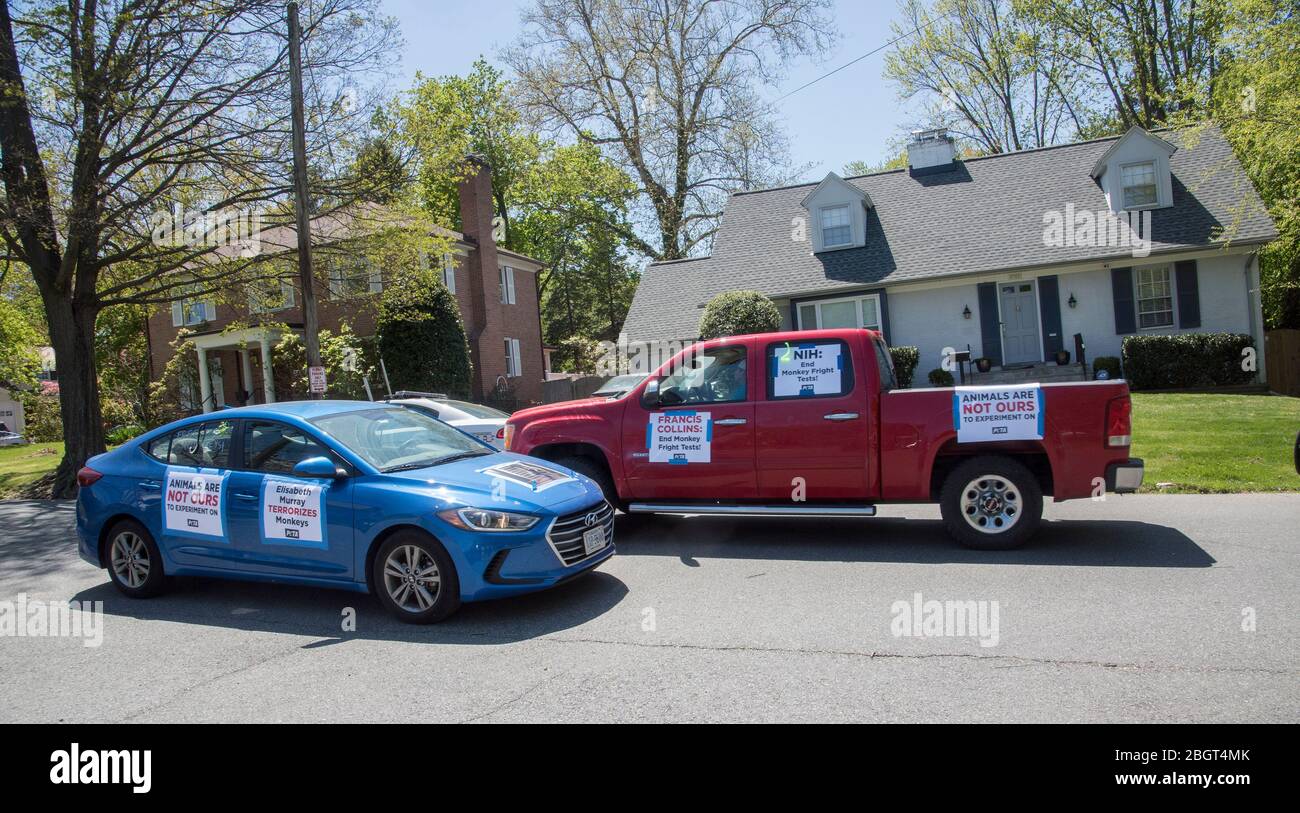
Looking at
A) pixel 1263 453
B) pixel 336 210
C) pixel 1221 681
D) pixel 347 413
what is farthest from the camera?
pixel 336 210

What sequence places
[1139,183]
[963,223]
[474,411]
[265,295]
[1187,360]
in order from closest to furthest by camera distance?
[474,411] → [265,295] → [1187,360] → [1139,183] → [963,223]

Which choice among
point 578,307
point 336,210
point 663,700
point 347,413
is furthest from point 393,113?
point 578,307

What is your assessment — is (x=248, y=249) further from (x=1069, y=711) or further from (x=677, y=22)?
(x=677, y=22)

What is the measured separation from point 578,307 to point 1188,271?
3715 centimetres

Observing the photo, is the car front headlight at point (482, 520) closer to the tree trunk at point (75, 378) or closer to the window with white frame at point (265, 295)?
the window with white frame at point (265, 295)

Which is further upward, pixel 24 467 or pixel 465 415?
pixel 465 415

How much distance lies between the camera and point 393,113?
1736 cm

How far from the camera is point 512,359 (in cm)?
3216

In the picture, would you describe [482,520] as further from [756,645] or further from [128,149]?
[128,149]

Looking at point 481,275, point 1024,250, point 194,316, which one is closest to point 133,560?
point 1024,250

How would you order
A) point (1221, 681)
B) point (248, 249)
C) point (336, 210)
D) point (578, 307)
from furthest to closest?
point (578, 307)
point (248, 249)
point (336, 210)
point (1221, 681)

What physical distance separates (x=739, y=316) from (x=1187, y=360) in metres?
10.4

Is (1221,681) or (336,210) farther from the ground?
(336,210)

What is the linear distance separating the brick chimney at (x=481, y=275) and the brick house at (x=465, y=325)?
0.03m
